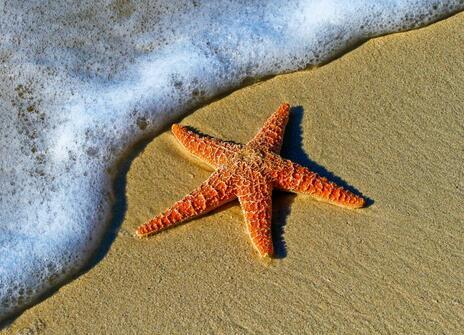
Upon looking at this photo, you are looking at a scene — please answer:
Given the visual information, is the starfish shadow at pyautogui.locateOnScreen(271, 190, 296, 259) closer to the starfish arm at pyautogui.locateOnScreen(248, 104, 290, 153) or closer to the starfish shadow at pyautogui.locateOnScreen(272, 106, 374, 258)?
the starfish shadow at pyautogui.locateOnScreen(272, 106, 374, 258)

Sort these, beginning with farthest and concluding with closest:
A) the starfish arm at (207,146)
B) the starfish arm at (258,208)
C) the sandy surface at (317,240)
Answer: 1. the starfish arm at (207,146)
2. the starfish arm at (258,208)
3. the sandy surface at (317,240)

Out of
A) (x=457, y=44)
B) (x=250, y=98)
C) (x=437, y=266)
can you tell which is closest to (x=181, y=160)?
(x=250, y=98)

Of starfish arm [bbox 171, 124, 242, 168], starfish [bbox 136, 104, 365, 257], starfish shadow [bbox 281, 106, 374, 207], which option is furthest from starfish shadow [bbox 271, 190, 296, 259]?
starfish arm [bbox 171, 124, 242, 168]

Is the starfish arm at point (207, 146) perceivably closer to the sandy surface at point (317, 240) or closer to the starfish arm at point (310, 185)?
the sandy surface at point (317, 240)

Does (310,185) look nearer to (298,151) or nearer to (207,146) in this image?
(298,151)

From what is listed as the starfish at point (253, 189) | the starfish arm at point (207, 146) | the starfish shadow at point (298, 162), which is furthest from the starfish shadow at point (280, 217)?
the starfish arm at point (207, 146)

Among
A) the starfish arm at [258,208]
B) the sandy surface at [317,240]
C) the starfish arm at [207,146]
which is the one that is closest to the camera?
the sandy surface at [317,240]

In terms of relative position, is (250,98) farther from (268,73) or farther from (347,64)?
(347,64)
